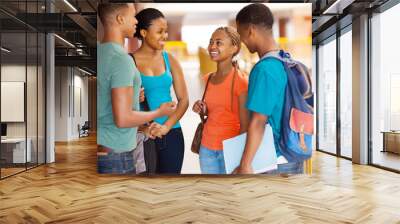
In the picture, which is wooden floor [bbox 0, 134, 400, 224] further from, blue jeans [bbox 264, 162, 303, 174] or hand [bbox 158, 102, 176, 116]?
hand [bbox 158, 102, 176, 116]

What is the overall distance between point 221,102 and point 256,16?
5.11 feet

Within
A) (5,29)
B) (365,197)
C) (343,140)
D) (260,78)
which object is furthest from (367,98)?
(5,29)

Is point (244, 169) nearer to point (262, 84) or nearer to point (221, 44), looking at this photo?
point (262, 84)

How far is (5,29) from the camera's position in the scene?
6.84 meters

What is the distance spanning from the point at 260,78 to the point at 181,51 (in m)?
1.39

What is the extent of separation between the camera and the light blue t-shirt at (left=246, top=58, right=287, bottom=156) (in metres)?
6.61

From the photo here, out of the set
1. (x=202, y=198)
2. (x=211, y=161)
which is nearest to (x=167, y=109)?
(x=211, y=161)

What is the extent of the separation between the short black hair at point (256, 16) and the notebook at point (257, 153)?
1732 millimetres

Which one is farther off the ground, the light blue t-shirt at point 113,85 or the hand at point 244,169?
the light blue t-shirt at point 113,85

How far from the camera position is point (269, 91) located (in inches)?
261

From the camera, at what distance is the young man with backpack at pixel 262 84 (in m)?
6.63

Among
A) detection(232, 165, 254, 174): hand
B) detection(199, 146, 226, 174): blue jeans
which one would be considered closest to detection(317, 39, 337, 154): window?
detection(232, 165, 254, 174): hand

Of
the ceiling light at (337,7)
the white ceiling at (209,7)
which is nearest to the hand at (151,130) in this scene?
the white ceiling at (209,7)

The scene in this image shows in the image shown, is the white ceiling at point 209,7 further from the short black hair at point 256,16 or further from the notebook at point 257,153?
the notebook at point 257,153
